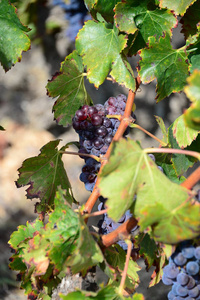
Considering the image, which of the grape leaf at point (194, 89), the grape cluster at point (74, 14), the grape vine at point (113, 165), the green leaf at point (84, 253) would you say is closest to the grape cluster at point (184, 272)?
the grape vine at point (113, 165)

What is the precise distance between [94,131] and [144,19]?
239 millimetres

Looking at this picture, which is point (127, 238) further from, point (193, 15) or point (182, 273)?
point (193, 15)

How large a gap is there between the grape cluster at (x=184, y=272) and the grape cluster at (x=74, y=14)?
879 millimetres

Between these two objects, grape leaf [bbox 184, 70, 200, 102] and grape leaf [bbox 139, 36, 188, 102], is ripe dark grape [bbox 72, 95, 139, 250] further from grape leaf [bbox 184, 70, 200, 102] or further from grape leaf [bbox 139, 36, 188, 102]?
grape leaf [bbox 184, 70, 200, 102]

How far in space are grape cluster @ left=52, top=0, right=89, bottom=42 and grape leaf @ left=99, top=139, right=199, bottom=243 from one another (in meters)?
0.82

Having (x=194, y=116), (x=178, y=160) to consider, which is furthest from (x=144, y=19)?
(x=194, y=116)

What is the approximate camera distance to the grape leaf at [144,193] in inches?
17.2

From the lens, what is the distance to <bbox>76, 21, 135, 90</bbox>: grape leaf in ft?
Answer: 2.30

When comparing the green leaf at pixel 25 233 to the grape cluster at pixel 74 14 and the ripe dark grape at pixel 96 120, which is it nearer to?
the ripe dark grape at pixel 96 120

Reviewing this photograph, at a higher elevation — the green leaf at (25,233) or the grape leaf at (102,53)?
the grape leaf at (102,53)

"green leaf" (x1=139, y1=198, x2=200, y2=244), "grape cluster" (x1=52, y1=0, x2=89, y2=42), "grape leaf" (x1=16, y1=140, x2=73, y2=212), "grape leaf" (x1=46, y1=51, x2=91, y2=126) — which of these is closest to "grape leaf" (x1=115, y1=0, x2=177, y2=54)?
"grape leaf" (x1=46, y1=51, x2=91, y2=126)

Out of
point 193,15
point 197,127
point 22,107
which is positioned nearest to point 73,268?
point 197,127

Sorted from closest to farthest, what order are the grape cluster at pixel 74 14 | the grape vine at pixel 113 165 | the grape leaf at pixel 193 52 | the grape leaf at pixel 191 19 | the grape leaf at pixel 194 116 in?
the grape leaf at pixel 194 116 < the grape vine at pixel 113 165 < the grape leaf at pixel 193 52 < the grape leaf at pixel 191 19 < the grape cluster at pixel 74 14

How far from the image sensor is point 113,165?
1.51ft
